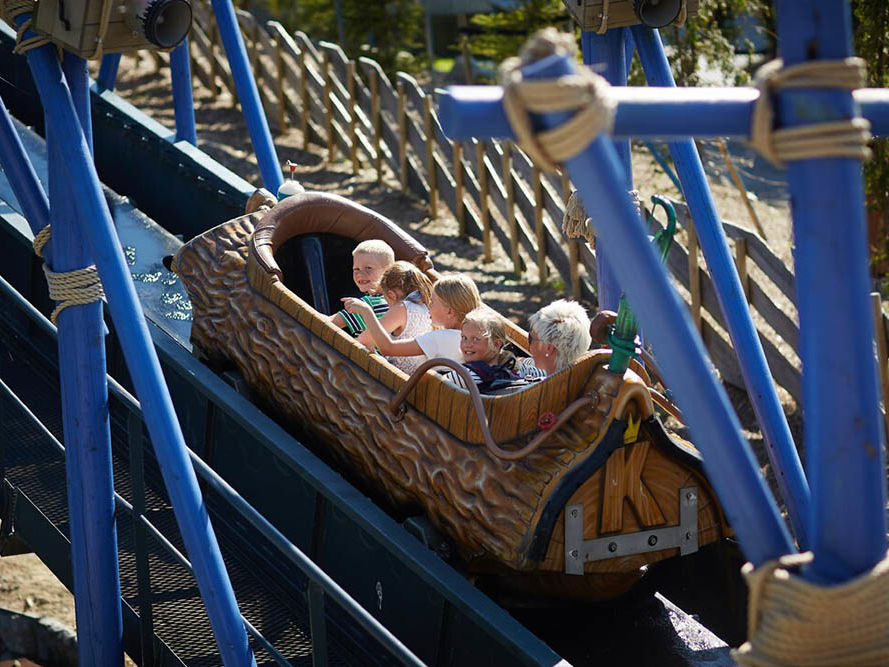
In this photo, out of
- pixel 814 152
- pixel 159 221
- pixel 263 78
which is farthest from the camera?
pixel 263 78

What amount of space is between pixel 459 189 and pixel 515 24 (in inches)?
91.7

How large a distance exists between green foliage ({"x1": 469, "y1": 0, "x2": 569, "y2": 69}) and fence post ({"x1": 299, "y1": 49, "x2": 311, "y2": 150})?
162 cm

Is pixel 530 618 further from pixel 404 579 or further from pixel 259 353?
pixel 259 353

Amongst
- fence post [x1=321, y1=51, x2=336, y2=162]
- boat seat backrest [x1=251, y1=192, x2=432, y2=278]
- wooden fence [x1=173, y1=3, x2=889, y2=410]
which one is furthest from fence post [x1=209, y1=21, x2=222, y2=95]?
boat seat backrest [x1=251, y1=192, x2=432, y2=278]

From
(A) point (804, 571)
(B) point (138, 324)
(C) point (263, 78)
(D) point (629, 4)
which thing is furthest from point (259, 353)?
(C) point (263, 78)

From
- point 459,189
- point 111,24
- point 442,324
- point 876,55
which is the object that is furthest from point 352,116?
point 111,24

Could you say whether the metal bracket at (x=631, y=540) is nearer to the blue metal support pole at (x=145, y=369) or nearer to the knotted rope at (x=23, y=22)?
the blue metal support pole at (x=145, y=369)

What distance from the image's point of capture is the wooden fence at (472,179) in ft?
20.5

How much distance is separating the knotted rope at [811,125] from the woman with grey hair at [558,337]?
1403 mm

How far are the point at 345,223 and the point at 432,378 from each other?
53.7 inches

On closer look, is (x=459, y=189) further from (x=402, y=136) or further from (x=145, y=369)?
(x=145, y=369)

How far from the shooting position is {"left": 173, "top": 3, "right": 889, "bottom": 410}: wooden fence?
6.26 m

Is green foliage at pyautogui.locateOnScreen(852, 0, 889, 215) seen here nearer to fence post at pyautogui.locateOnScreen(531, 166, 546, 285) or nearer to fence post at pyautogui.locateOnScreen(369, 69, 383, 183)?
fence post at pyautogui.locateOnScreen(531, 166, 546, 285)

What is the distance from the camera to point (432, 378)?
130 inches
